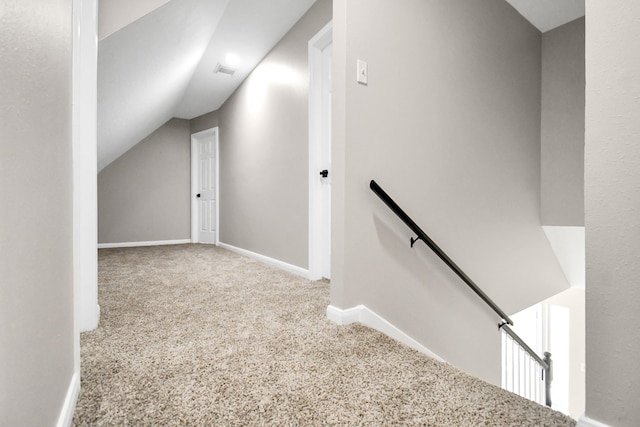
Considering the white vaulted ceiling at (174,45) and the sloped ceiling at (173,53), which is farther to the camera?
the sloped ceiling at (173,53)

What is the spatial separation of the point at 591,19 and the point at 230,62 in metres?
3.37

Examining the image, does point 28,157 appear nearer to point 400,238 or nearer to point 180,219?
point 400,238

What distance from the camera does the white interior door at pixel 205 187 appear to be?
4.88 meters

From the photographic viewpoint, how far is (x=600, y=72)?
0.86 metres

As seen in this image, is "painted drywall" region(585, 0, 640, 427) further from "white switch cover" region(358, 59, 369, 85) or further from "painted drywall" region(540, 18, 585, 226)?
"painted drywall" region(540, 18, 585, 226)

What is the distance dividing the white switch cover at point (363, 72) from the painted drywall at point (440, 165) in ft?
0.10

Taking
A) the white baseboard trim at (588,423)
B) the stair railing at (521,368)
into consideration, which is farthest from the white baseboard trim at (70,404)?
the stair railing at (521,368)

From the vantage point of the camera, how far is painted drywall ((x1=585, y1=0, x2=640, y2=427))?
2.64 feet

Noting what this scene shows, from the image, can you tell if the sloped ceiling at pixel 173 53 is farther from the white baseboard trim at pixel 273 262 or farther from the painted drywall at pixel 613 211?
the painted drywall at pixel 613 211

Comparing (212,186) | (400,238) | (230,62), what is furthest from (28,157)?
(212,186)

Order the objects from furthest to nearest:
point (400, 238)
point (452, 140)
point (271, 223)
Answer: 1. point (271, 223)
2. point (452, 140)
3. point (400, 238)

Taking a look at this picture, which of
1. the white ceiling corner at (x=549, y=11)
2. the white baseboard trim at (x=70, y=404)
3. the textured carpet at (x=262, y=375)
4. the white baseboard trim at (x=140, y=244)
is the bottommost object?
the textured carpet at (x=262, y=375)

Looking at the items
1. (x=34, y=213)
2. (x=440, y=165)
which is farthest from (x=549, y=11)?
(x=34, y=213)

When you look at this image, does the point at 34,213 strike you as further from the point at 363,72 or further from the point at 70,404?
the point at 363,72
